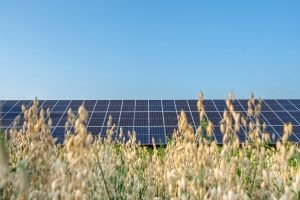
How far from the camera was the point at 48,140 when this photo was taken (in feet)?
8.43

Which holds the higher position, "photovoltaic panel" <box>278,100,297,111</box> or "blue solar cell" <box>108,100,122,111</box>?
"blue solar cell" <box>108,100,122,111</box>

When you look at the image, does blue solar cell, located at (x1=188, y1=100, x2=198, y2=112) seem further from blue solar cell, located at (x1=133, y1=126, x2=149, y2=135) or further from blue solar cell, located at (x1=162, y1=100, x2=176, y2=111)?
blue solar cell, located at (x1=133, y1=126, x2=149, y2=135)

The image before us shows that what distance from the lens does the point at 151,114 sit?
46.0 ft

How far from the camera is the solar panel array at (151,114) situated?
12406 mm

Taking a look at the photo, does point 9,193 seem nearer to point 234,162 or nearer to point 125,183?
point 125,183

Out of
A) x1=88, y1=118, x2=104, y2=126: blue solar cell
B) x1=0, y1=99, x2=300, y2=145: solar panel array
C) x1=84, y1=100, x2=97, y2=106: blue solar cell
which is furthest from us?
x1=84, y1=100, x2=97, y2=106: blue solar cell

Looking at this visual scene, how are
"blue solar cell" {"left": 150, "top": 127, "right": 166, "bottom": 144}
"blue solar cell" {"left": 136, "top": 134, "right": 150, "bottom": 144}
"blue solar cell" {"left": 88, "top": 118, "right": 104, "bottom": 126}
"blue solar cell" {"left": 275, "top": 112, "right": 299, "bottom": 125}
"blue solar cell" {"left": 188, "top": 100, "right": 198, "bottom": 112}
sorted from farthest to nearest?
"blue solar cell" {"left": 188, "top": 100, "right": 198, "bottom": 112} → "blue solar cell" {"left": 275, "top": 112, "right": 299, "bottom": 125} → "blue solar cell" {"left": 88, "top": 118, "right": 104, "bottom": 126} → "blue solar cell" {"left": 150, "top": 127, "right": 166, "bottom": 144} → "blue solar cell" {"left": 136, "top": 134, "right": 150, "bottom": 144}

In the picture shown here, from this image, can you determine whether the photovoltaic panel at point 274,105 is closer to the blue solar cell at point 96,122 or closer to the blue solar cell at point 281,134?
the blue solar cell at point 281,134

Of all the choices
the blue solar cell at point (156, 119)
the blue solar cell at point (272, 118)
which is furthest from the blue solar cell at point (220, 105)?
the blue solar cell at point (156, 119)

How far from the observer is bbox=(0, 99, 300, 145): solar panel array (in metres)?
12.4

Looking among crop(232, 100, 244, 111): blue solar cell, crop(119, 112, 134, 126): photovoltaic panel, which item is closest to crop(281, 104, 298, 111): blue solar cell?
crop(232, 100, 244, 111): blue solar cell

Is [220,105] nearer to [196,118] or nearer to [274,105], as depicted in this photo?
[274,105]

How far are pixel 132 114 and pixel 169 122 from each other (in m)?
1.44

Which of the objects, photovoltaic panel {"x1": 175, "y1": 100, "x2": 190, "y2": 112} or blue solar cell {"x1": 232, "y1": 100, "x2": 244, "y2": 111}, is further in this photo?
photovoltaic panel {"x1": 175, "y1": 100, "x2": 190, "y2": 112}
